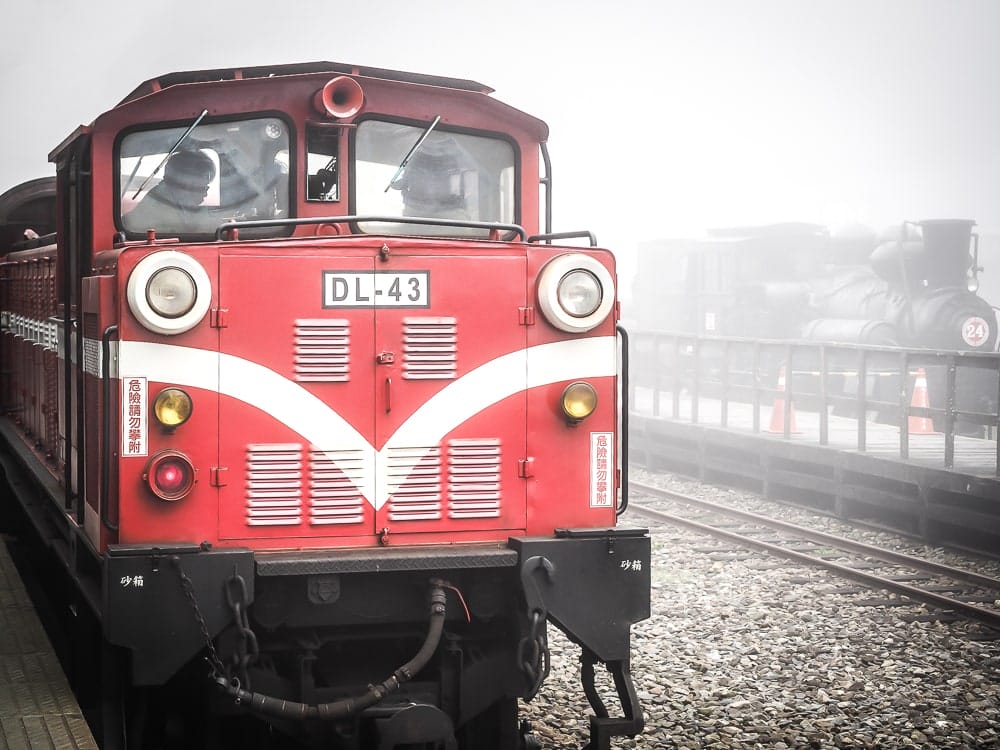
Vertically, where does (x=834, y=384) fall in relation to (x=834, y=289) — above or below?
below

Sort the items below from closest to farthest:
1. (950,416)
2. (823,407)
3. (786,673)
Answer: (786,673)
(950,416)
(823,407)

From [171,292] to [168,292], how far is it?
0.01 metres

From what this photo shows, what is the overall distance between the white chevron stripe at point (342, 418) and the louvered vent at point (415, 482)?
3 cm

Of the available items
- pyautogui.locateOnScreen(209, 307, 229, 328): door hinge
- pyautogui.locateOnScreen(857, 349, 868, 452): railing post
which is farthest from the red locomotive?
pyautogui.locateOnScreen(857, 349, 868, 452): railing post

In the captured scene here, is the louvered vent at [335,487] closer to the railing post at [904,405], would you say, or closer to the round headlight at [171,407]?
the round headlight at [171,407]

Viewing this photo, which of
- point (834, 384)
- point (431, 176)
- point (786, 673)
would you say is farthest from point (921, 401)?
point (431, 176)

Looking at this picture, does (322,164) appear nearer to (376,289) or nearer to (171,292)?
(376,289)

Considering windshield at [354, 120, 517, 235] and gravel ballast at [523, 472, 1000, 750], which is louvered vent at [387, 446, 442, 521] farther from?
gravel ballast at [523, 472, 1000, 750]

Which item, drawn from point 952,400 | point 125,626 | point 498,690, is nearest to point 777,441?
point 952,400

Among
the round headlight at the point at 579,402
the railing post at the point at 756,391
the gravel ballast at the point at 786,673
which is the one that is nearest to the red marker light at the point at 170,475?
the round headlight at the point at 579,402

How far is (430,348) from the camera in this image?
4867 millimetres

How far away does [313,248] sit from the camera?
475 cm

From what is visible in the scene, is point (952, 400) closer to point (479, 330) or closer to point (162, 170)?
point (479, 330)

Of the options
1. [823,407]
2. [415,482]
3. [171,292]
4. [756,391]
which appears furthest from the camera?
[756,391]
